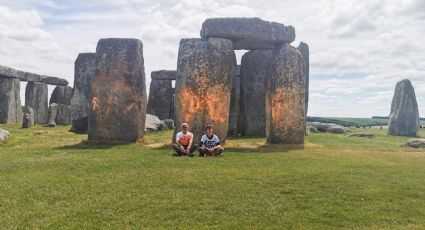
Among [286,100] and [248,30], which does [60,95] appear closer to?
[248,30]

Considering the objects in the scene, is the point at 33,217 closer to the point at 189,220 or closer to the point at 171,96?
the point at 189,220

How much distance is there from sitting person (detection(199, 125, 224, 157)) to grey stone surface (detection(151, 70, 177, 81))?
1966cm

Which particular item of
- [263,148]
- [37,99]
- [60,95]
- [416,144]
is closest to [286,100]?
[263,148]

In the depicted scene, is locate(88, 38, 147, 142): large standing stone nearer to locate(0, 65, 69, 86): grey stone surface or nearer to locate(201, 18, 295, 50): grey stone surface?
locate(201, 18, 295, 50): grey stone surface

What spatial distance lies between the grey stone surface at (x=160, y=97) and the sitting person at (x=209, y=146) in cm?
1984

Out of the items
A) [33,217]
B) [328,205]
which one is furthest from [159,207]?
[328,205]

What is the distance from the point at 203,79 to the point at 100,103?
12.9 feet

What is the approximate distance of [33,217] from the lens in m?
7.96

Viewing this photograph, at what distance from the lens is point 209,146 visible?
1477 cm

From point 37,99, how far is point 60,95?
2.02 m

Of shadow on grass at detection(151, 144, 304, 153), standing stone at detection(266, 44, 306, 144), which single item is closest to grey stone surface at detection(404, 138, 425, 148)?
standing stone at detection(266, 44, 306, 144)

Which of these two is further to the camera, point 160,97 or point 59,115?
point 160,97

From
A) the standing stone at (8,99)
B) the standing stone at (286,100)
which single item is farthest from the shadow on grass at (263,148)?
the standing stone at (8,99)

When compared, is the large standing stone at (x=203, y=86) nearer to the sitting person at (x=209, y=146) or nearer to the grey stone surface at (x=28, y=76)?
the sitting person at (x=209, y=146)
